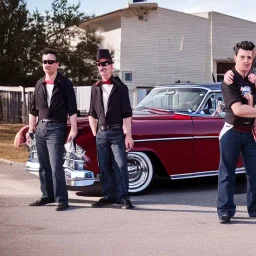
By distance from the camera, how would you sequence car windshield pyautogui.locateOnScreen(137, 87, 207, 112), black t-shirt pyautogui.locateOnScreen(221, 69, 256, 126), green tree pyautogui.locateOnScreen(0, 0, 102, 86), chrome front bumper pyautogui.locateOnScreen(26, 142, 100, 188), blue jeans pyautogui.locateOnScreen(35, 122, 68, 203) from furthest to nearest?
green tree pyautogui.locateOnScreen(0, 0, 102, 86), car windshield pyautogui.locateOnScreen(137, 87, 207, 112), chrome front bumper pyautogui.locateOnScreen(26, 142, 100, 188), blue jeans pyautogui.locateOnScreen(35, 122, 68, 203), black t-shirt pyautogui.locateOnScreen(221, 69, 256, 126)

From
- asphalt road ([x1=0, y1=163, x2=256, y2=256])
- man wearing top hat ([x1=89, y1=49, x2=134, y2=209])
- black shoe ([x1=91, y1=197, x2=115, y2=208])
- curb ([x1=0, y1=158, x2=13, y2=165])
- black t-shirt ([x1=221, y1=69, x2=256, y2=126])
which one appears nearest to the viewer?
asphalt road ([x1=0, y1=163, x2=256, y2=256])

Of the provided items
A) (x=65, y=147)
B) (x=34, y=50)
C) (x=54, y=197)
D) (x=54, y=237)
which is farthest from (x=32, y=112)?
(x=34, y=50)

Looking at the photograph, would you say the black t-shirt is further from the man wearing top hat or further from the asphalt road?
the man wearing top hat

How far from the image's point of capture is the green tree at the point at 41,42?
2988cm

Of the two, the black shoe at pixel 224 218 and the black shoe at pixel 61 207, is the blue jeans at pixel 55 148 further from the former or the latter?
the black shoe at pixel 224 218

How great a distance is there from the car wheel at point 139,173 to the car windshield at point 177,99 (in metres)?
1.22

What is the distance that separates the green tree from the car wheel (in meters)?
21.8

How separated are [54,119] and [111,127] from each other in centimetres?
71

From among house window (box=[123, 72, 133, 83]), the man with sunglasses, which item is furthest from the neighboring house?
the man with sunglasses

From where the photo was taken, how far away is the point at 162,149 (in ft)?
28.2

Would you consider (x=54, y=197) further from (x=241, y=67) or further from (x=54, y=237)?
(x=241, y=67)

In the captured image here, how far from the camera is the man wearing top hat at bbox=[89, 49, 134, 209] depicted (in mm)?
7617

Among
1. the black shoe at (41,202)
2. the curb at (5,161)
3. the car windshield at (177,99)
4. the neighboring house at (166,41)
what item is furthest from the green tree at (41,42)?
the black shoe at (41,202)

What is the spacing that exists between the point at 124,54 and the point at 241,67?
24563 mm
